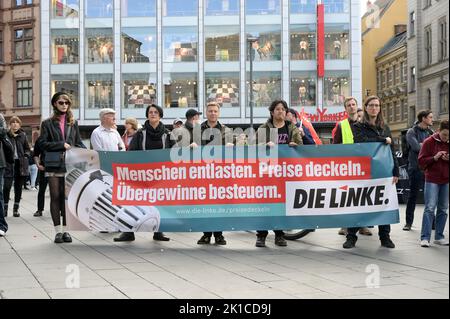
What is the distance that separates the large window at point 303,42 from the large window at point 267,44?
3.74ft

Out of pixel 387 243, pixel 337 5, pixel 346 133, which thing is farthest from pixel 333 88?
pixel 387 243

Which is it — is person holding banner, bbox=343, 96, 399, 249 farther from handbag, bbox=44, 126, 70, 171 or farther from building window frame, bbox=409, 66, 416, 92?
building window frame, bbox=409, 66, 416, 92

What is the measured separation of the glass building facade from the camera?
4619 centimetres

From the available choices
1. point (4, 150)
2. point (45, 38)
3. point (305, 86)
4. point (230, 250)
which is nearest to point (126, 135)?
point (4, 150)

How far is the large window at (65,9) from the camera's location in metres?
47.6

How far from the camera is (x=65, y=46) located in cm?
4797

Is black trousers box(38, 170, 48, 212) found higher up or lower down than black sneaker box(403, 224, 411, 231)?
higher up

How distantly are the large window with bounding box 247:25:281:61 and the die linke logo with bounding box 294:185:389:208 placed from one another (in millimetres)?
39070

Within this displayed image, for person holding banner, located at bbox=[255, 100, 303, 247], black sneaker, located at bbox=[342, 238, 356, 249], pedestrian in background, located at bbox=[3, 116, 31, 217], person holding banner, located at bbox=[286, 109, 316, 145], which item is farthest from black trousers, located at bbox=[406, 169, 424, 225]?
pedestrian in background, located at bbox=[3, 116, 31, 217]

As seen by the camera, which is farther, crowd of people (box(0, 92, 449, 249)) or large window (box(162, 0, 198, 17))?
large window (box(162, 0, 198, 17))

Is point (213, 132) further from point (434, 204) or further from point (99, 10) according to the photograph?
point (99, 10)

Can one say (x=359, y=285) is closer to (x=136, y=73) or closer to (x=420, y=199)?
(x=420, y=199)

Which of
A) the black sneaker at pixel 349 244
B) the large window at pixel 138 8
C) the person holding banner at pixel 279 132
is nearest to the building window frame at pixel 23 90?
the large window at pixel 138 8

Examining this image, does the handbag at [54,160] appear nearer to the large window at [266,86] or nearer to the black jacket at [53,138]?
the black jacket at [53,138]
